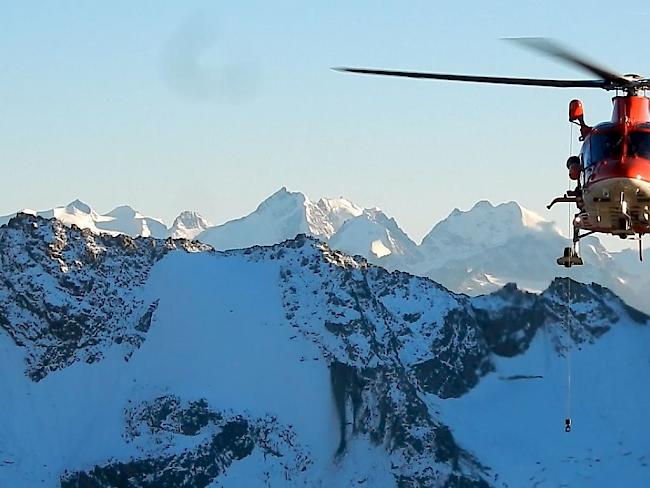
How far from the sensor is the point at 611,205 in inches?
3433

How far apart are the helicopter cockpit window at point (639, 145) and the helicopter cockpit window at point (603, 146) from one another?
0.39m

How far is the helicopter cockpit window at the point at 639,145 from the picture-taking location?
88250mm

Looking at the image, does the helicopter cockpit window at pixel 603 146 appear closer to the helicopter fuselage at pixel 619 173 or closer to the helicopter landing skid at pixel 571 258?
the helicopter fuselage at pixel 619 173

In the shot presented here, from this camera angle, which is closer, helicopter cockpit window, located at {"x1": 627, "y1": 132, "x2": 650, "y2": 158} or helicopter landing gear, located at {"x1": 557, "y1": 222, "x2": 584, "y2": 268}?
helicopter cockpit window, located at {"x1": 627, "y1": 132, "x2": 650, "y2": 158}

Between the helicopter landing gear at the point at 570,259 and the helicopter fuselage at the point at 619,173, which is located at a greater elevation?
the helicopter fuselage at the point at 619,173

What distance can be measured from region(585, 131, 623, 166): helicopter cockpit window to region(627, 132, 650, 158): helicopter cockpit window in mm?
393

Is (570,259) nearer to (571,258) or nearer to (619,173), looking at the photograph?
(571,258)

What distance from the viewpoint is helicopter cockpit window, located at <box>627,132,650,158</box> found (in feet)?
290

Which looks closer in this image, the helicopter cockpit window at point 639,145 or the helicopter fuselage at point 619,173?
the helicopter fuselage at point 619,173

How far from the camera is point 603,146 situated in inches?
3504

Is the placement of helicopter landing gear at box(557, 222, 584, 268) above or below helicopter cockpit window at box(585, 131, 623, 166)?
below

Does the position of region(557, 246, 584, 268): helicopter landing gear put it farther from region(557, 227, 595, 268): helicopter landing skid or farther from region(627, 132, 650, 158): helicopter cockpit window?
region(627, 132, 650, 158): helicopter cockpit window

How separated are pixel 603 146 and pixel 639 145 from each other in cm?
154

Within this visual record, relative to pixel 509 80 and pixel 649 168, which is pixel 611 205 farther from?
pixel 509 80
